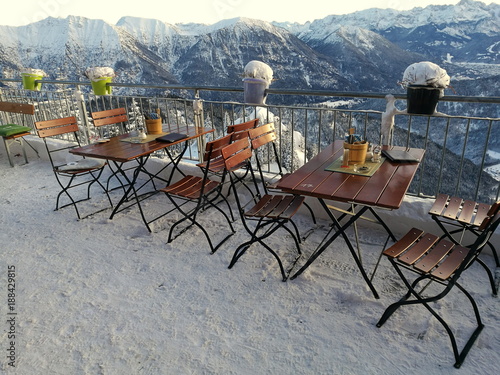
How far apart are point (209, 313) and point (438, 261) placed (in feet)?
4.75

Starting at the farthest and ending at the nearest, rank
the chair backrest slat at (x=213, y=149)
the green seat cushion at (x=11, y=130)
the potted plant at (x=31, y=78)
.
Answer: the potted plant at (x=31, y=78), the green seat cushion at (x=11, y=130), the chair backrest slat at (x=213, y=149)

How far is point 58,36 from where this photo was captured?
359ft

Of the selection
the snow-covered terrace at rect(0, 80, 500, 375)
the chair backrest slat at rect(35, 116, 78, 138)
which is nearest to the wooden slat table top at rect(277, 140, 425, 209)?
the snow-covered terrace at rect(0, 80, 500, 375)

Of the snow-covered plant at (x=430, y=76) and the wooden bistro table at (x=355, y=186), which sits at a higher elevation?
the snow-covered plant at (x=430, y=76)

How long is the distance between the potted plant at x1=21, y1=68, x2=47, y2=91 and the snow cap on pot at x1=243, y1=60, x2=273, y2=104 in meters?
4.45

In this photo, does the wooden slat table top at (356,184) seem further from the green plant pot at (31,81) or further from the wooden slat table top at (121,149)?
the green plant pot at (31,81)

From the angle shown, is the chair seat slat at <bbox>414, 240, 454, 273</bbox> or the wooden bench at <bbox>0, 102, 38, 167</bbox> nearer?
the chair seat slat at <bbox>414, 240, 454, 273</bbox>

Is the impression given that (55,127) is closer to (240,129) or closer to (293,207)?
(240,129)

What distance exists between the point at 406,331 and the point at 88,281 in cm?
229

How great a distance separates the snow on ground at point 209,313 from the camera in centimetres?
196

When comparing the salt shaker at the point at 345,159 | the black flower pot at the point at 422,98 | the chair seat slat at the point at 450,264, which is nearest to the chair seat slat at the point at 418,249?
the chair seat slat at the point at 450,264

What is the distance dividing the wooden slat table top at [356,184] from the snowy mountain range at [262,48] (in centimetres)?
8298

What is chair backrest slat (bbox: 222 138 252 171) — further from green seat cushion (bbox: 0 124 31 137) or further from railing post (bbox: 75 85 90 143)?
green seat cushion (bbox: 0 124 31 137)

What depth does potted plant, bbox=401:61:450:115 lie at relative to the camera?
9.54ft
